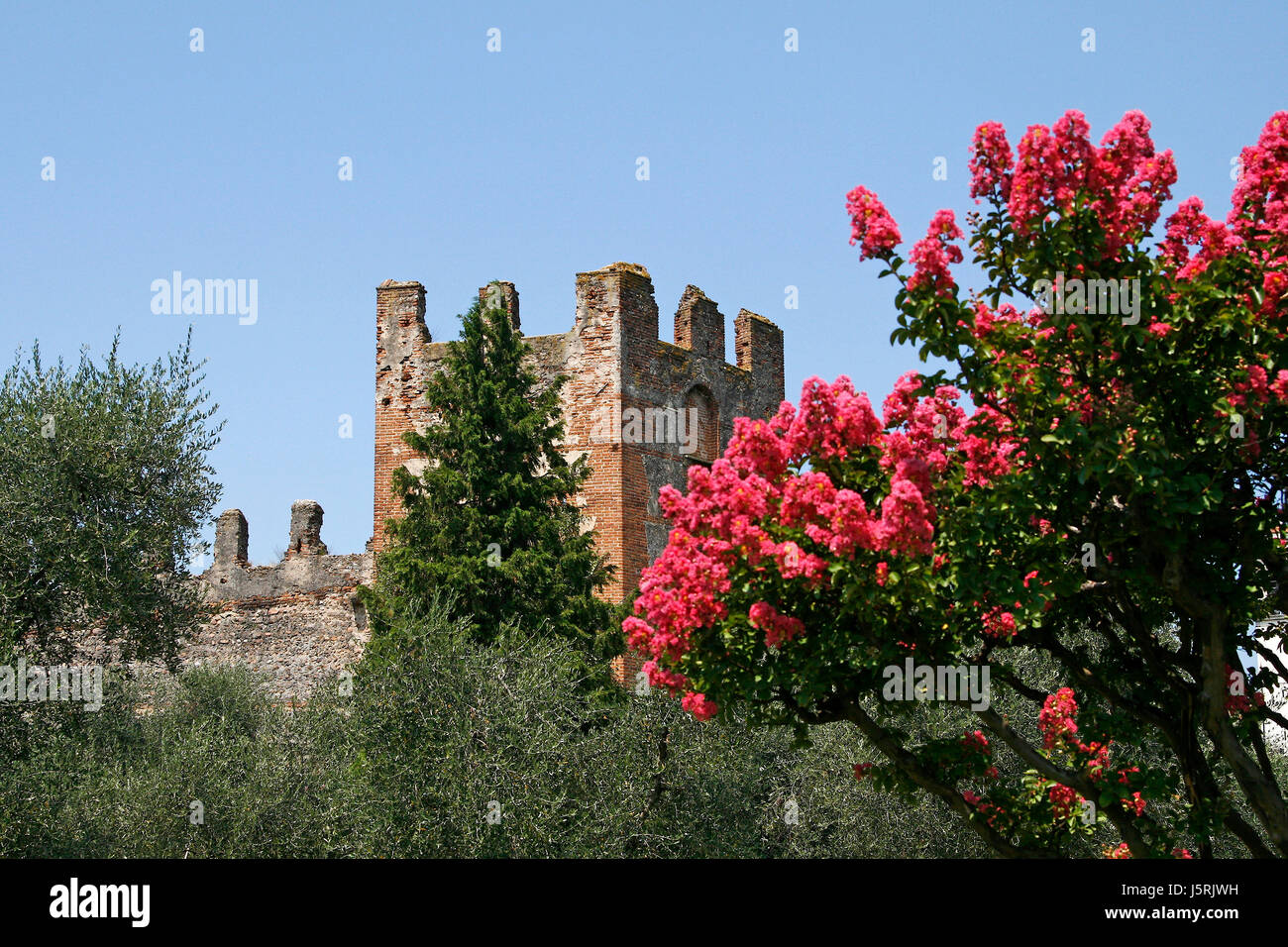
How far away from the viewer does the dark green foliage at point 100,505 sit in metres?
21.5

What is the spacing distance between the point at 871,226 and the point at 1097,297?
1.65m

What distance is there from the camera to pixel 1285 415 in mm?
11680

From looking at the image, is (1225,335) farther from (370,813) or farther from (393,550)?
(393,550)

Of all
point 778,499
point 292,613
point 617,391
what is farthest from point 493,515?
point 778,499

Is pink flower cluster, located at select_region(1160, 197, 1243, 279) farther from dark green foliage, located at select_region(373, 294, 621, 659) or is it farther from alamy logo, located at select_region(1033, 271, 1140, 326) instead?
dark green foliage, located at select_region(373, 294, 621, 659)

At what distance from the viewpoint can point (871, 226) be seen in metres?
11.1

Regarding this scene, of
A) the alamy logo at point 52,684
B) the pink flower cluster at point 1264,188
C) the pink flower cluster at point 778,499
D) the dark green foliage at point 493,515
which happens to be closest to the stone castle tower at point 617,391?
the dark green foliage at point 493,515

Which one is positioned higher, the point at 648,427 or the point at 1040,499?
the point at 648,427

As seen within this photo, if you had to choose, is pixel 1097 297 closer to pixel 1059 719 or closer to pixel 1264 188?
pixel 1264 188

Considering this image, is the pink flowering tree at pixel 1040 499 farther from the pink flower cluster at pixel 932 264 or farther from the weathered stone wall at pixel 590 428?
the weathered stone wall at pixel 590 428

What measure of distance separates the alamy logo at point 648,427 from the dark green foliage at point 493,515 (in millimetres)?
3243
